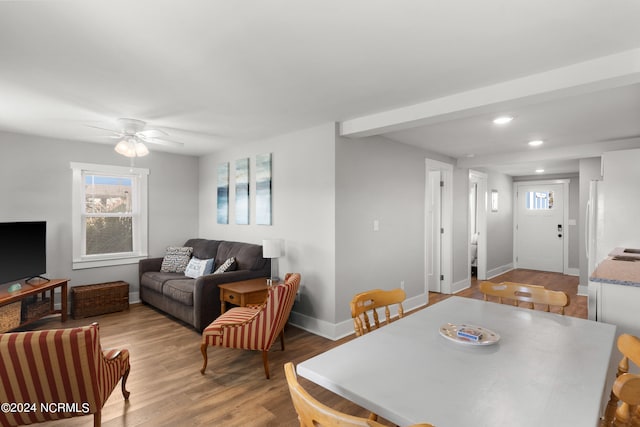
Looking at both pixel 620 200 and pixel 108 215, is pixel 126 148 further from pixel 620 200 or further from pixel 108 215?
pixel 620 200

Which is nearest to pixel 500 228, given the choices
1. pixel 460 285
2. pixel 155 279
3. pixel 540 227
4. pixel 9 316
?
pixel 540 227

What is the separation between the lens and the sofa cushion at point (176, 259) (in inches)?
192

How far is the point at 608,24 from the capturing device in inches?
67.8

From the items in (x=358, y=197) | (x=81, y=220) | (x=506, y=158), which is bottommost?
(x=81, y=220)

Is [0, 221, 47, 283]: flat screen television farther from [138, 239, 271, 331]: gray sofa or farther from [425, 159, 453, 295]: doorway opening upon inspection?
[425, 159, 453, 295]: doorway opening

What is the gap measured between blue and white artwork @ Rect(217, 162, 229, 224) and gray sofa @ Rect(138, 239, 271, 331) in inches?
16.0

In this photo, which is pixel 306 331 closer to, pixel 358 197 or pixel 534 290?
pixel 358 197

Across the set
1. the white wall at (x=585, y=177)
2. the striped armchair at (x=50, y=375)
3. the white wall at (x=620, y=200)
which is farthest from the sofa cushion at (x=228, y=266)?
the white wall at (x=585, y=177)

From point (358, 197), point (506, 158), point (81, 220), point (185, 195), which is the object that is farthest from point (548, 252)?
point (81, 220)

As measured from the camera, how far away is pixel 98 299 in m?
4.29

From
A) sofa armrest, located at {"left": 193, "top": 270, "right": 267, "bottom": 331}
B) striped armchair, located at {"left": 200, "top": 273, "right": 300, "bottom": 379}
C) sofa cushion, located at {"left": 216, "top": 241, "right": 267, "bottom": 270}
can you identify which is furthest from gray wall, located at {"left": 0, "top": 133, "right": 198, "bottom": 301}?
striped armchair, located at {"left": 200, "top": 273, "right": 300, "bottom": 379}

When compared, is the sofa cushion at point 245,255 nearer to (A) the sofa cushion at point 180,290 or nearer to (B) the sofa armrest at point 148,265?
(A) the sofa cushion at point 180,290

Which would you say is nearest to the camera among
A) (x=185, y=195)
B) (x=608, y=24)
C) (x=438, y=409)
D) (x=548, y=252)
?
(x=438, y=409)

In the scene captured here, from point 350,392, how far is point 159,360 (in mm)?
2643
